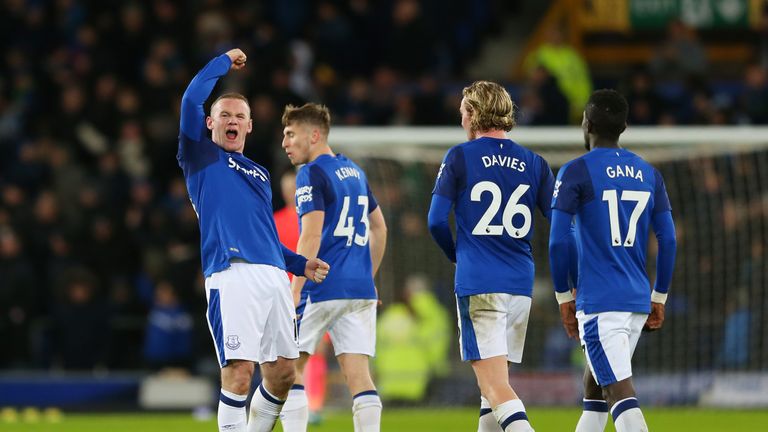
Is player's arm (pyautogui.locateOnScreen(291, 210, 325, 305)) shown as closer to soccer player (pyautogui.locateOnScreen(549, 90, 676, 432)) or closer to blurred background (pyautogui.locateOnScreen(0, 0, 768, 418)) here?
soccer player (pyautogui.locateOnScreen(549, 90, 676, 432))

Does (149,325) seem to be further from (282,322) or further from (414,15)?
(282,322)

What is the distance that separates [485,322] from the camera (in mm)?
7895

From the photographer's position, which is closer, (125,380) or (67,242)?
(125,380)

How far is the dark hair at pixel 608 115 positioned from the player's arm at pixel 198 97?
206 centimetres

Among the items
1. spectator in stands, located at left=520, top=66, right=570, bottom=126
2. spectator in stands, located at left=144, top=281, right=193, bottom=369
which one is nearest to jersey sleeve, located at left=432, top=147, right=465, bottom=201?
spectator in stands, located at left=144, top=281, right=193, bottom=369

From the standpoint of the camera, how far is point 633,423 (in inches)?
297

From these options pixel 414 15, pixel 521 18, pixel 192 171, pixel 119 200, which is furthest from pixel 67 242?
pixel 192 171

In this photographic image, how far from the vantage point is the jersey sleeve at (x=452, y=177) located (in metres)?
7.94

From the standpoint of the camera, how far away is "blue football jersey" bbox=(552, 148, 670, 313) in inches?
304

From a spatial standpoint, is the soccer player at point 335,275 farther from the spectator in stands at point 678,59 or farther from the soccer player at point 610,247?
the spectator in stands at point 678,59

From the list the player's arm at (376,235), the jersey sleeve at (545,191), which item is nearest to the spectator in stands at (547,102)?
the player's arm at (376,235)

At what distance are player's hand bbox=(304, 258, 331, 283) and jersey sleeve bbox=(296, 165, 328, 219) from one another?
0.68 metres

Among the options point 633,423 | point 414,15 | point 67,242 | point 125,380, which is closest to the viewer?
point 633,423

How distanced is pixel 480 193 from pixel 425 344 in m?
9.31
